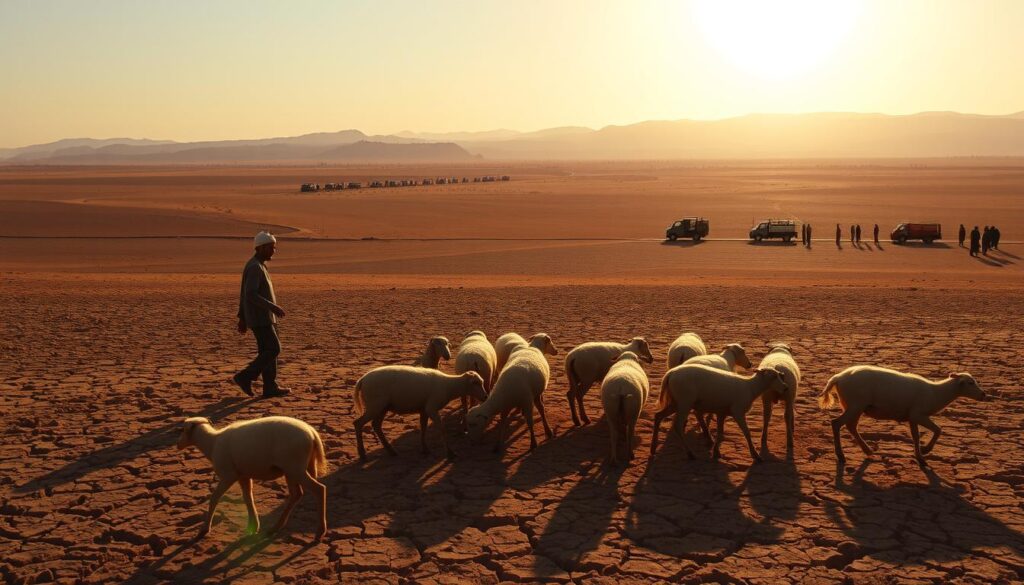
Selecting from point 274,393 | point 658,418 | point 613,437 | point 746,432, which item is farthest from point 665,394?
point 274,393

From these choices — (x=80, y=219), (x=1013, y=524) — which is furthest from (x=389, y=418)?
(x=80, y=219)

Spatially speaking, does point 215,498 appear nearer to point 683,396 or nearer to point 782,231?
point 683,396

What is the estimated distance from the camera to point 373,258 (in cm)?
3362

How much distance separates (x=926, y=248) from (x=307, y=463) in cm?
3662

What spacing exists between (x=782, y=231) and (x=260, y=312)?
1327 inches

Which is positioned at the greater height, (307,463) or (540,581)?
(307,463)

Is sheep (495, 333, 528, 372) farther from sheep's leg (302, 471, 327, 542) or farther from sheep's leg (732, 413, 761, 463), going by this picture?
sheep's leg (302, 471, 327, 542)

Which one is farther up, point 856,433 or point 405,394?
point 405,394

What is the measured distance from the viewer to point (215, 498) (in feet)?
23.5

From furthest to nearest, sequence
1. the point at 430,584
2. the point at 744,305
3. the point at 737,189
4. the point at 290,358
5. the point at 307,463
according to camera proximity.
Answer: the point at 737,189, the point at 744,305, the point at 290,358, the point at 307,463, the point at 430,584

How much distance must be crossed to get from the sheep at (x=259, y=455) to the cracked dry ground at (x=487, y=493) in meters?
0.33

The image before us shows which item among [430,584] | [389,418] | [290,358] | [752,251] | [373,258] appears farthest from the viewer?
[752,251]

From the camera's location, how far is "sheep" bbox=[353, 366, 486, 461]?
9.00 meters

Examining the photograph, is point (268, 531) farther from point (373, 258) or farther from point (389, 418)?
point (373, 258)
